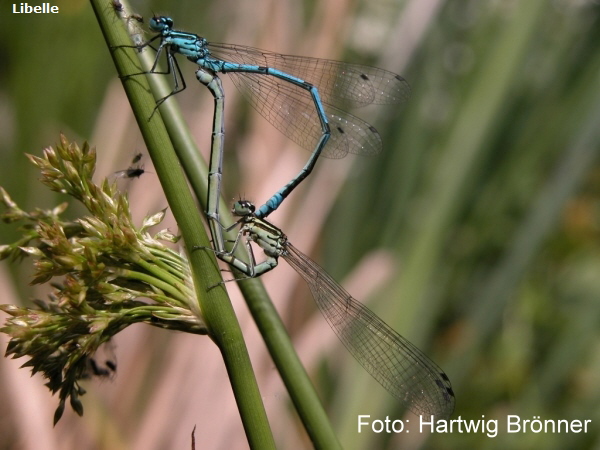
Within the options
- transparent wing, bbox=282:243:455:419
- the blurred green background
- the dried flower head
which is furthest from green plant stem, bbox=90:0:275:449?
the blurred green background

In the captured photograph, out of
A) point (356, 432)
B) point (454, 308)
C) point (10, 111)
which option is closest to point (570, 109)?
point (454, 308)

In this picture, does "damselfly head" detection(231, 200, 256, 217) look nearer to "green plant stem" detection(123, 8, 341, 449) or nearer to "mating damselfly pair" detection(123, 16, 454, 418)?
"mating damselfly pair" detection(123, 16, 454, 418)

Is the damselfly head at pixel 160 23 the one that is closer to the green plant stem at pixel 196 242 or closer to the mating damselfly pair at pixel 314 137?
the mating damselfly pair at pixel 314 137

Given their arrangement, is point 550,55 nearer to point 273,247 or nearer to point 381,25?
point 381,25

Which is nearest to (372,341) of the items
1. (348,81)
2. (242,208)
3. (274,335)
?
(242,208)

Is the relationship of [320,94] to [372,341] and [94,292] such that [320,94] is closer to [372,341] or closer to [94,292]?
[372,341]
